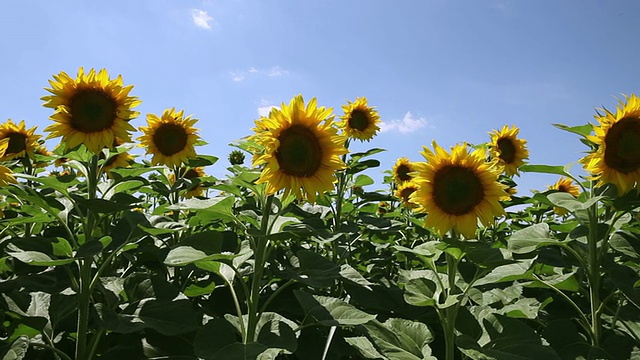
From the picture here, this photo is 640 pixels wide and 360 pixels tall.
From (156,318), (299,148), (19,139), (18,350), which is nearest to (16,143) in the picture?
(19,139)

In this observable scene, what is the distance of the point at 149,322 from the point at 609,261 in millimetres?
2436

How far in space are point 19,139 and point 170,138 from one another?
1.26 m

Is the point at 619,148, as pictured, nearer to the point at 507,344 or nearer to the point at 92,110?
the point at 507,344

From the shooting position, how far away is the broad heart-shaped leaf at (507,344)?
1.97m

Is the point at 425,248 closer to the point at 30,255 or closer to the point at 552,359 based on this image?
the point at 552,359

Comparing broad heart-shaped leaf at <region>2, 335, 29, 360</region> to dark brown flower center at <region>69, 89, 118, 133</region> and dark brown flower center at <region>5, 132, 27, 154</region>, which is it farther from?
dark brown flower center at <region>5, 132, 27, 154</region>

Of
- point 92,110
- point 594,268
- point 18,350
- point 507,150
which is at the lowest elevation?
point 18,350

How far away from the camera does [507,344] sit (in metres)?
2.11

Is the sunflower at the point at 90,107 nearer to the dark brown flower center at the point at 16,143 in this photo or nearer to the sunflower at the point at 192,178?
the dark brown flower center at the point at 16,143

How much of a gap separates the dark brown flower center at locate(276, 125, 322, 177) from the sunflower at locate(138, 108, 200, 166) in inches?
65.0

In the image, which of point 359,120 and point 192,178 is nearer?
point 192,178

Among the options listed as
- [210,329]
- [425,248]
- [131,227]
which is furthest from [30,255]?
[425,248]

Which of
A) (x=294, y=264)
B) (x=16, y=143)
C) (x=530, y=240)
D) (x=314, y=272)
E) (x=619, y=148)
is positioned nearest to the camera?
(x=314, y=272)

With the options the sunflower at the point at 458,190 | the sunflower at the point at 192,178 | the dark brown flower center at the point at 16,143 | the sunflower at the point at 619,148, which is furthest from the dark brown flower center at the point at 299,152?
the dark brown flower center at the point at 16,143
